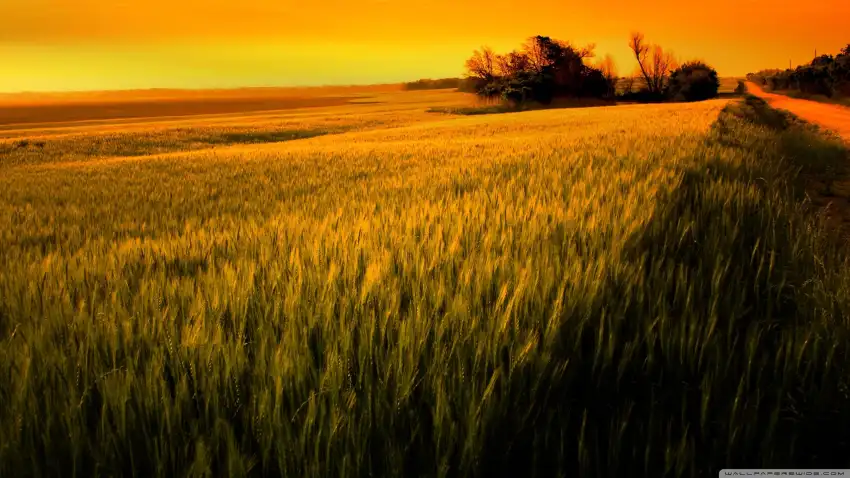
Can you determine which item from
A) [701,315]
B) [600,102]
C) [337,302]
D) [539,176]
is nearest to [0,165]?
[539,176]

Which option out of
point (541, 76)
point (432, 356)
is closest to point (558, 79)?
point (541, 76)

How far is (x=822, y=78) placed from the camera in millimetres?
51531

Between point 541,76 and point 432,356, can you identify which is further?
point 541,76

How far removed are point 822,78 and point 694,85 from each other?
12.9 meters

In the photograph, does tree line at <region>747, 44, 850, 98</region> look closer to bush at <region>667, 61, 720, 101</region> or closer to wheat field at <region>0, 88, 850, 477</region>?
bush at <region>667, 61, 720, 101</region>

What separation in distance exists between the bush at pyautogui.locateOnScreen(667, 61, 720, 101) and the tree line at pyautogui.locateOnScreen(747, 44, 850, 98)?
9.49 m

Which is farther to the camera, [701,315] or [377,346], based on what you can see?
[701,315]

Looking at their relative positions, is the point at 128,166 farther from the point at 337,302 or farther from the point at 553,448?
the point at 553,448

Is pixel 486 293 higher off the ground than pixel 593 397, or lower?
higher

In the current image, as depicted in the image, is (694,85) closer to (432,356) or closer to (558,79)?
(558,79)

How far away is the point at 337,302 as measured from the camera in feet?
5.41

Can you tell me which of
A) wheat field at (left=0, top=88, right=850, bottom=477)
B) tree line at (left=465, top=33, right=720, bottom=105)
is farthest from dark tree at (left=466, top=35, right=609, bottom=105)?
wheat field at (left=0, top=88, right=850, bottom=477)

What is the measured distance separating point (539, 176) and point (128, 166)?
9245 mm

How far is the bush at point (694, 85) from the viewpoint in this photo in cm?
5166
